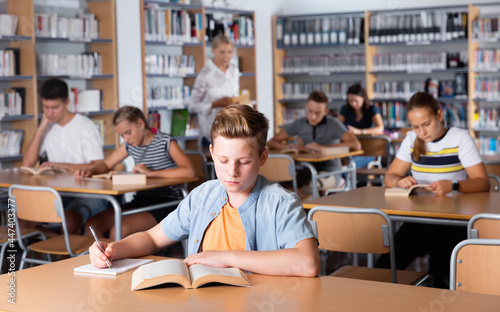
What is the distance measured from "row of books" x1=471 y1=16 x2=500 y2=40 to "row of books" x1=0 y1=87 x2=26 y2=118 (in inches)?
191

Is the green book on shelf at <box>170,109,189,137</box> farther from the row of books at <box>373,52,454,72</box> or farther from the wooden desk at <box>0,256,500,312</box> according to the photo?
the wooden desk at <box>0,256,500,312</box>

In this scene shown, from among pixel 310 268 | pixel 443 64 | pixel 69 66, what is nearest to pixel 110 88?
pixel 69 66

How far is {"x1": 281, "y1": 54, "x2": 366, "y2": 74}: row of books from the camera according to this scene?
829 cm

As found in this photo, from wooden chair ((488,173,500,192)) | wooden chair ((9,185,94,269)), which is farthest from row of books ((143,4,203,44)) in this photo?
wooden chair ((488,173,500,192))

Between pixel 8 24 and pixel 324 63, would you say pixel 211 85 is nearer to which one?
pixel 8 24

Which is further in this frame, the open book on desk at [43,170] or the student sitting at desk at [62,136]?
the student sitting at desk at [62,136]

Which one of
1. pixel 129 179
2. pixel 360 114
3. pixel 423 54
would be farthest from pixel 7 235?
pixel 423 54

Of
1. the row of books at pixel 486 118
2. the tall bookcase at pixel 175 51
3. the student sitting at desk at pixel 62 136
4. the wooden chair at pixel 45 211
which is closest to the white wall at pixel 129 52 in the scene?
the tall bookcase at pixel 175 51

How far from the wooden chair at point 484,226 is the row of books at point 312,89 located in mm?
6042

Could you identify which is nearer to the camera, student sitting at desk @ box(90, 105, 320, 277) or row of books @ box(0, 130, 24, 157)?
student sitting at desk @ box(90, 105, 320, 277)

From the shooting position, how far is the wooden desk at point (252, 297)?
1449mm

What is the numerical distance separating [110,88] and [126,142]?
2668mm

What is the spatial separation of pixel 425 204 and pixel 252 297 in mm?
1566

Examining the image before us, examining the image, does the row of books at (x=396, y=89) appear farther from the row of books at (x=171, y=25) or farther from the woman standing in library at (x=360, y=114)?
the row of books at (x=171, y=25)
